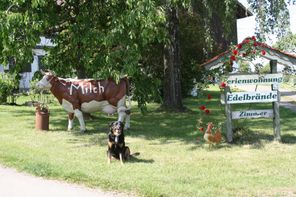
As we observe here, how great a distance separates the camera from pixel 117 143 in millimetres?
9109

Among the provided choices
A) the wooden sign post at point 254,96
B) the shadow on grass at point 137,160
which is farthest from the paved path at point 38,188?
the wooden sign post at point 254,96

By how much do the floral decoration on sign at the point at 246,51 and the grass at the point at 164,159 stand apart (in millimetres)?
1835

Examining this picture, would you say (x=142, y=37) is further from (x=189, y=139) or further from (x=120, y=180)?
(x=120, y=180)

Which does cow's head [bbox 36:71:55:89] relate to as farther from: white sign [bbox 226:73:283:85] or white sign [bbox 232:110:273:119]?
white sign [bbox 232:110:273:119]

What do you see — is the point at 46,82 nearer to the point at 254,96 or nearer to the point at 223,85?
the point at 223,85

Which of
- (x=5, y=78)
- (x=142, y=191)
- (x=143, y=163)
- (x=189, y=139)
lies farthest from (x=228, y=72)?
(x=5, y=78)

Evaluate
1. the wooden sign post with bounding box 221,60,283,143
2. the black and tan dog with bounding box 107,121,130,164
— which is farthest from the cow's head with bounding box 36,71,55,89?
the wooden sign post with bounding box 221,60,283,143

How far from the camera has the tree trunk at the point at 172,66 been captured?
61.3ft

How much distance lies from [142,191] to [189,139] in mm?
5275

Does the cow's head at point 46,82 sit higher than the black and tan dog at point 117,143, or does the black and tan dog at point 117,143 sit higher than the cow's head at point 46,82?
the cow's head at point 46,82

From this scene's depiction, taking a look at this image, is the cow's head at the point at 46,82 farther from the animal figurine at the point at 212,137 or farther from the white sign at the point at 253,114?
the white sign at the point at 253,114

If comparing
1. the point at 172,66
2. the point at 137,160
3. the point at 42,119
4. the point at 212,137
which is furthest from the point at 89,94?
the point at 172,66

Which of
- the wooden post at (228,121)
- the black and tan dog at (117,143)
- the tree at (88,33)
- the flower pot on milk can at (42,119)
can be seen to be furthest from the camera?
the flower pot on milk can at (42,119)

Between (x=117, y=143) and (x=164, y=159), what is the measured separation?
3.57 feet
